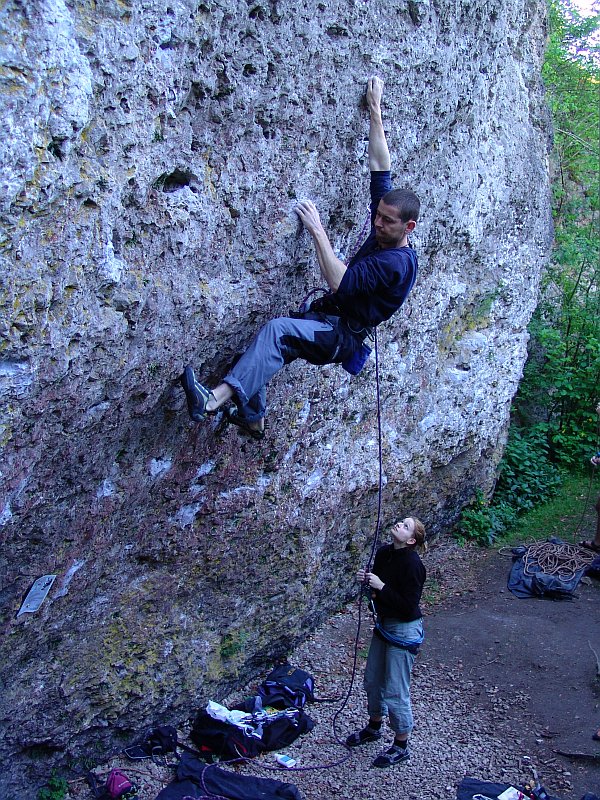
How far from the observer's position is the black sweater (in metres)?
5.17

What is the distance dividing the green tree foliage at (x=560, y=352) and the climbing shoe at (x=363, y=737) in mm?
3756

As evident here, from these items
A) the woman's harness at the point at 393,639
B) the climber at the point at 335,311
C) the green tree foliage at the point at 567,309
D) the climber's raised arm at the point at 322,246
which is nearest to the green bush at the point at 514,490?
the green tree foliage at the point at 567,309

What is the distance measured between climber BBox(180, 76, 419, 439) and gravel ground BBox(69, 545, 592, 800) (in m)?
2.43

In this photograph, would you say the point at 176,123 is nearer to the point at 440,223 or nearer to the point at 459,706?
the point at 440,223

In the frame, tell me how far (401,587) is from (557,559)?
3.92 meters

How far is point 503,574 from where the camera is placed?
333 inches

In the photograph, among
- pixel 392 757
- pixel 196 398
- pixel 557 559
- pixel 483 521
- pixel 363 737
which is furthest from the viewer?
pixel 483 521

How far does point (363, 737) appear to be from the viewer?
18.7 ft

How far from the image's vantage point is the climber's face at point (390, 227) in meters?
4.70

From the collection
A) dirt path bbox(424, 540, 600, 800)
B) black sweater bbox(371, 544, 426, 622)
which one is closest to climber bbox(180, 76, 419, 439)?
black sweater bbox(371, 544, 426, 622)

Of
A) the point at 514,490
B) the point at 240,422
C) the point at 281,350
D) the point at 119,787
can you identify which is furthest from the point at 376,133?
the point at 514,490

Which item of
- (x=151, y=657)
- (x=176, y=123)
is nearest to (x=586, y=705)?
(x=151, y=657)

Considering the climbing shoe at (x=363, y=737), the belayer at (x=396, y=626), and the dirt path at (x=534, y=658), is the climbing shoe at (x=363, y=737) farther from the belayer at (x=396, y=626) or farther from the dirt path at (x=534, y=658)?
the dirt path at (x=534, y=658)

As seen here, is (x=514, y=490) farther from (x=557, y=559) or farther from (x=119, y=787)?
(x=119, y=787)
